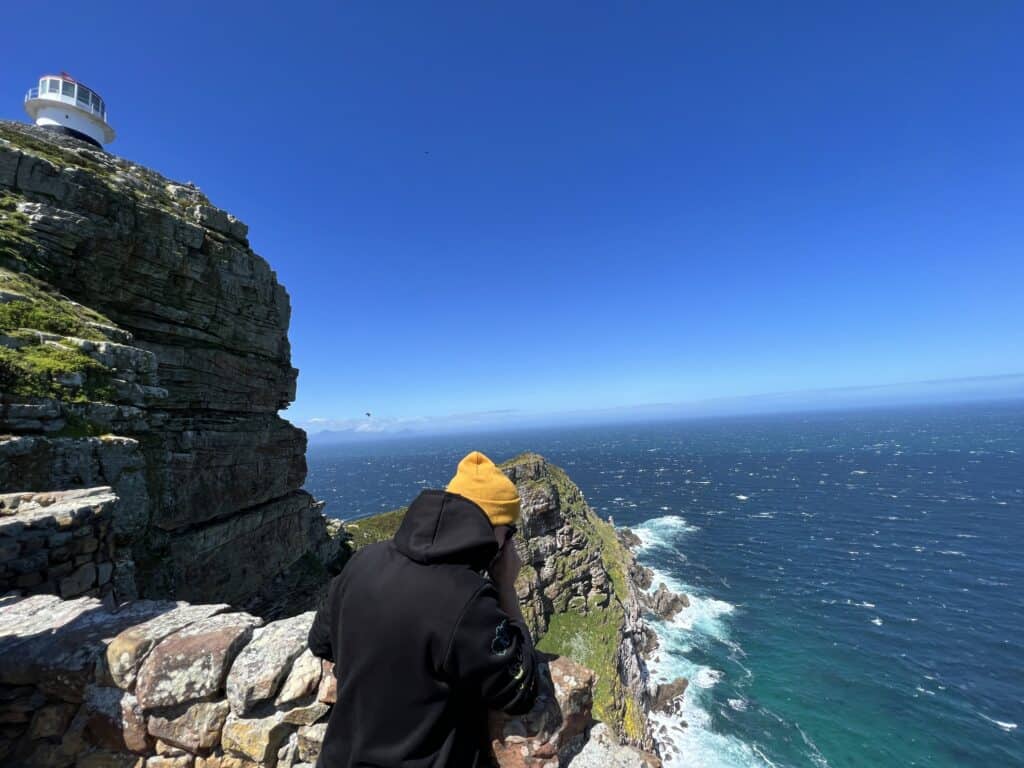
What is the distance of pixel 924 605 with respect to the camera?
57875 mm

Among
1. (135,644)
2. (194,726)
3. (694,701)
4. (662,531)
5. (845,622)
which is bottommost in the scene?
(845,622)

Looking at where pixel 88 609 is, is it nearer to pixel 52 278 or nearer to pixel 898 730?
pixel 52 278

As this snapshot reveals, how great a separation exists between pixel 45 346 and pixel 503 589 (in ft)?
56.2

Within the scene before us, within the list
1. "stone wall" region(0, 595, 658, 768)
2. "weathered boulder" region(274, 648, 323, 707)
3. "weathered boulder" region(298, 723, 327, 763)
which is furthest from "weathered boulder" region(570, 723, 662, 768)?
"weathered boulder" region(274, 648, 323, 707)

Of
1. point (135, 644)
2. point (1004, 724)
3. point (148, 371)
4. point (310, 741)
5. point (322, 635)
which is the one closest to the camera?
point (322, 635)

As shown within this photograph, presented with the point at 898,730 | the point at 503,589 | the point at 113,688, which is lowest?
the point at 898,730

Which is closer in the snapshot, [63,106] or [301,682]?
[301,682]

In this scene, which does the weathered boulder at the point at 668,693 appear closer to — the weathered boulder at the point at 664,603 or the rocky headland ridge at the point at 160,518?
the rocky headland ridge at the point at 160,518

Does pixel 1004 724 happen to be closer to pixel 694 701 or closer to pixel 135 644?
pixel 694 701

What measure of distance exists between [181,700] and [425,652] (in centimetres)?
354

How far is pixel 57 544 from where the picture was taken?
7.18 metres

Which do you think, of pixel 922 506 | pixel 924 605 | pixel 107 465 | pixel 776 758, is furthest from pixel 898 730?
pixel 922 506

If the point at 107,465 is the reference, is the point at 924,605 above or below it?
below

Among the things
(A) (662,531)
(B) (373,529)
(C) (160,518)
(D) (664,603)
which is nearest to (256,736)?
(C) (160,518)
